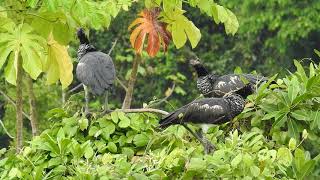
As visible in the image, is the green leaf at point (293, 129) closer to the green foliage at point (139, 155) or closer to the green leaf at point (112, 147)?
the green foliage at point (139, 155)

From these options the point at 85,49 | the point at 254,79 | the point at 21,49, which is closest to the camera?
the point at 21,49

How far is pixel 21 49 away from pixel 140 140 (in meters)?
0.93

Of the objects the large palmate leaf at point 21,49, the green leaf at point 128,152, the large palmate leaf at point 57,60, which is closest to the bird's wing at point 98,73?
the large palmate leaf at point 57,60

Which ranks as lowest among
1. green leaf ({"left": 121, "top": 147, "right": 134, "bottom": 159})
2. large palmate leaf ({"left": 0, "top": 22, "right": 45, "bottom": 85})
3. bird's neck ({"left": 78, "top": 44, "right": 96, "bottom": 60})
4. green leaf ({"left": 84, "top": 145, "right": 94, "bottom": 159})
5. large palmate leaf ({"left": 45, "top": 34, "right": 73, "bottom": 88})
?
green leaf ({"left": 121, "top": 147, "right": 134, "bottom": 159})

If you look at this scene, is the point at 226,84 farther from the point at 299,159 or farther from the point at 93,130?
the point at 299,159

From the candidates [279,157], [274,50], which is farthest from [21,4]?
[274,50]

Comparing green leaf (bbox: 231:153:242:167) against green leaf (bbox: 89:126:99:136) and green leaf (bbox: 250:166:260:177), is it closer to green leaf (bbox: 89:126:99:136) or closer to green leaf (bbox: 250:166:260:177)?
green leaf (bbox: 250:166:260:177)

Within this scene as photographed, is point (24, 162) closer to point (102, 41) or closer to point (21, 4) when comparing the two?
point (21, 4)

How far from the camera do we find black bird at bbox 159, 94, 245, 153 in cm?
462

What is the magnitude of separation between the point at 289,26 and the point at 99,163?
11.7 m

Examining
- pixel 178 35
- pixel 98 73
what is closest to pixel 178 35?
pixel 178 35

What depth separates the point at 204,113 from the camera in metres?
4.66

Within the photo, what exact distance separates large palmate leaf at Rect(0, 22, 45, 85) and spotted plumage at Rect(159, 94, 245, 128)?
2.67ft

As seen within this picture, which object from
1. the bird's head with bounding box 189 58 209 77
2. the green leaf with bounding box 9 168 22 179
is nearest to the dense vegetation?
the green leaf with bounding box 9 168 22 179
